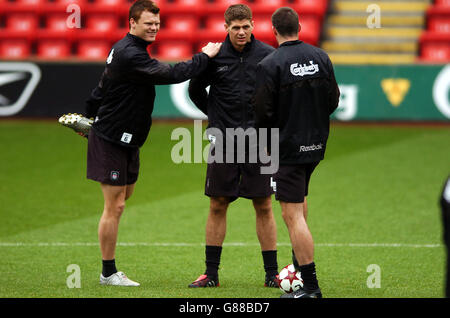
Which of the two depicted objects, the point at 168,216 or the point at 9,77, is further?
the point at 9,77

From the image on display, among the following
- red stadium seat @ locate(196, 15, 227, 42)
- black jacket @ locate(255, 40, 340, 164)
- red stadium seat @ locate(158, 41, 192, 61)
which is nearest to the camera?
black jacket @ locate(255, 40, 340, 164)

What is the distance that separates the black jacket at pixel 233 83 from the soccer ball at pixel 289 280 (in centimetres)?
119

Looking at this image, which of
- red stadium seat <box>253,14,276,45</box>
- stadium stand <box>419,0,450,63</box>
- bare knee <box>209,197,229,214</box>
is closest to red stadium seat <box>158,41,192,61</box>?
red stadium seat <box>253,14,276,45</box>

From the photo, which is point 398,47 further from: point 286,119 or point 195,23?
point 286,119

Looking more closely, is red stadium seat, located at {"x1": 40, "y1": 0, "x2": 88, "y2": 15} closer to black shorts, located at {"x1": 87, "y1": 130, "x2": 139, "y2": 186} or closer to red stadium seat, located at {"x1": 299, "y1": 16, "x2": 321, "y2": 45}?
red stadium seat, located at {"x1": 299, "y1": 16, "x2": 321, "y2": 45}

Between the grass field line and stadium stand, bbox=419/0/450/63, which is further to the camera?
stadium stand, bbox=419/0/450/63

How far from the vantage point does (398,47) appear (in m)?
17.9

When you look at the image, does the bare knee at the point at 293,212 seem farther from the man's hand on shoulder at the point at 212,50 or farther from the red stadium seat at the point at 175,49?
the red stadium seat at the point at 175,49

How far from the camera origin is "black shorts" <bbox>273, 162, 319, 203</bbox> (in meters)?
6.05

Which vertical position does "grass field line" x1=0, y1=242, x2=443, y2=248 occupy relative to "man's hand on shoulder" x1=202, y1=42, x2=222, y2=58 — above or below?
below

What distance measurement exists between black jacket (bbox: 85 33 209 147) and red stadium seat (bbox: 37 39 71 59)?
1175 centimetres

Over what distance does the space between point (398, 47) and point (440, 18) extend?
117 cm

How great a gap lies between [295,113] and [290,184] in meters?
0.52
